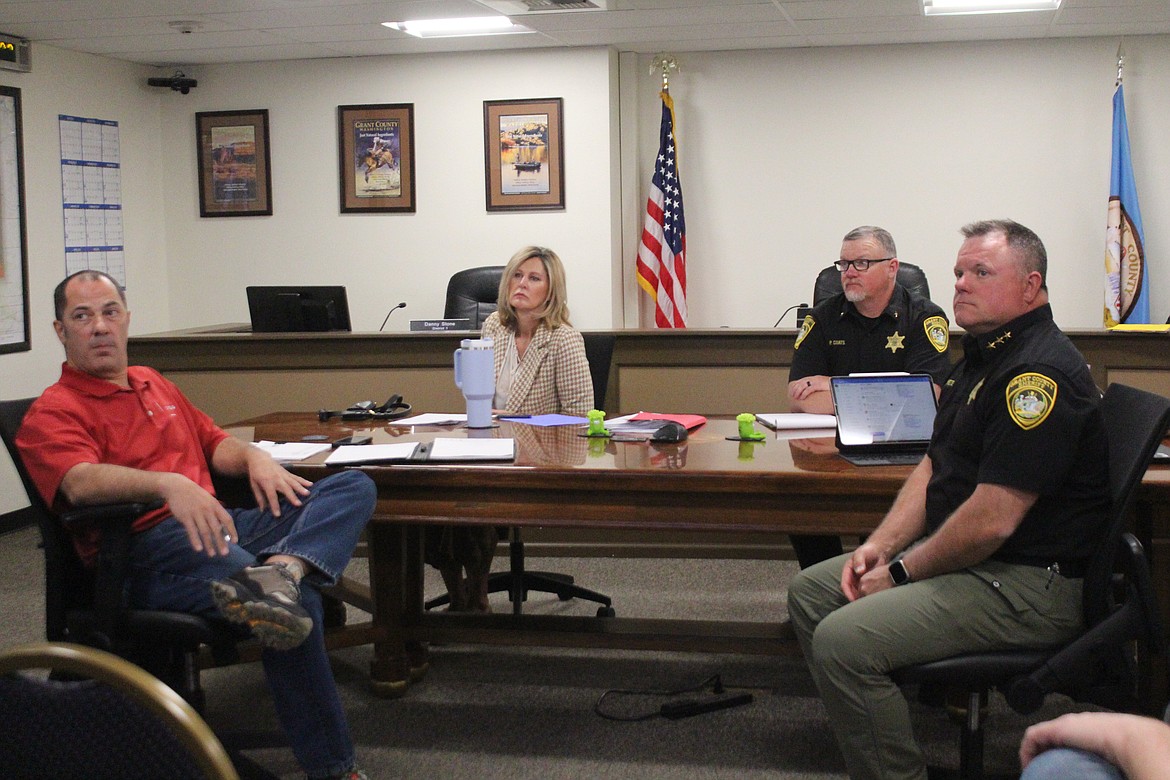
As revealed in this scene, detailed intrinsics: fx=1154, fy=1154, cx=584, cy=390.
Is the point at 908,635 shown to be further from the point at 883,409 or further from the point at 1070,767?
the point at 883,409

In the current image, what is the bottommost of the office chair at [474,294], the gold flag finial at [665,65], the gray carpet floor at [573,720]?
the gray carpet floor at [573,720]

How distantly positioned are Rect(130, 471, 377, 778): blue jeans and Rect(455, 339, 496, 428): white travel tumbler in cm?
78

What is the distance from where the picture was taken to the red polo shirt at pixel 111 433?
7.63 feet

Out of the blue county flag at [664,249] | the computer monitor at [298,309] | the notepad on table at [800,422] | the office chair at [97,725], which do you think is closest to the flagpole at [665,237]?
the blue county flag at [664,249]

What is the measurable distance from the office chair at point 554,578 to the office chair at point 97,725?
2674 millimetres

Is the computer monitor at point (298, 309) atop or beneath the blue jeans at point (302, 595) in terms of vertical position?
atop

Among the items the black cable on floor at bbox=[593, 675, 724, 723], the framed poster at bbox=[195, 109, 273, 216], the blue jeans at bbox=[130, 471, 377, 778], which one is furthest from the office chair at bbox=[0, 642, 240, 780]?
the framed poster at bbox=[195, 109, 273, 216]

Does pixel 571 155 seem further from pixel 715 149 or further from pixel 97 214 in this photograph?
pixel 97 214

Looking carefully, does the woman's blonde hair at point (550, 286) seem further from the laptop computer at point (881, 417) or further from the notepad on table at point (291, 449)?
the laptop computer at point (881, 417)

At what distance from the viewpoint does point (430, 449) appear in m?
2.80

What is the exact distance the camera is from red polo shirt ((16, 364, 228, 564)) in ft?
7.63

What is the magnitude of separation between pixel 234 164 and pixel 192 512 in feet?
16.0

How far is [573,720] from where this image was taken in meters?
2.92

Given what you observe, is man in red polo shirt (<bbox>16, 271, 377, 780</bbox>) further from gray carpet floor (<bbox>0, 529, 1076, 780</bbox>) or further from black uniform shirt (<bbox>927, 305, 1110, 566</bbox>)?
black uniform shirt (<bbox>927, 305, 1110, 566</bbox>)
